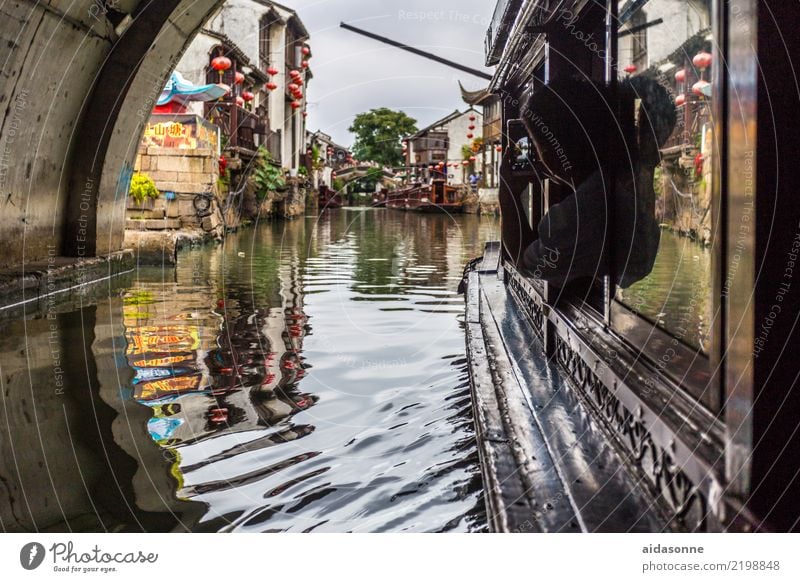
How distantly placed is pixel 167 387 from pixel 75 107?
5641 millimetres

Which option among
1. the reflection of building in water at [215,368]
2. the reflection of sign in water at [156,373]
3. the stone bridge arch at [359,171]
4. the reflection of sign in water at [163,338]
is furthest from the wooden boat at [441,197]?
the reflection of sign in water at [156,373]

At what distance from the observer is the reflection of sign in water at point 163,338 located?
5.99m

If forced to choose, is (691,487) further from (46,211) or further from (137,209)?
(137,209)

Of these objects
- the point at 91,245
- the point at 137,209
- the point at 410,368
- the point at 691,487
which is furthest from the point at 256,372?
the point at 137,209

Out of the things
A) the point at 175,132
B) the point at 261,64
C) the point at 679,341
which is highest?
the point at 261,64

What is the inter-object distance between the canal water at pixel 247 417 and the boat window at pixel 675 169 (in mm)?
970

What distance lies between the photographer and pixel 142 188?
17.7 m

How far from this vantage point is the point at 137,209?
59.5ft

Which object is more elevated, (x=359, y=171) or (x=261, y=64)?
(x=261, y=64)

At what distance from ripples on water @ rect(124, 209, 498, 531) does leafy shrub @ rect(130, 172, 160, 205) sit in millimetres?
7993

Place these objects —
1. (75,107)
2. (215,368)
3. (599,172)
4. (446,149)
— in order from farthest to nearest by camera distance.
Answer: (446,149) → (75,107) → (215,368) → (599,172)

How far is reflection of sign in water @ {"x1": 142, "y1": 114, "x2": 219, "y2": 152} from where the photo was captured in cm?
1852

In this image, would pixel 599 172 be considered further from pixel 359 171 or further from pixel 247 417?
pixel 359 171

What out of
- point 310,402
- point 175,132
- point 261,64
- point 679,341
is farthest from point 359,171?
point 679,341
